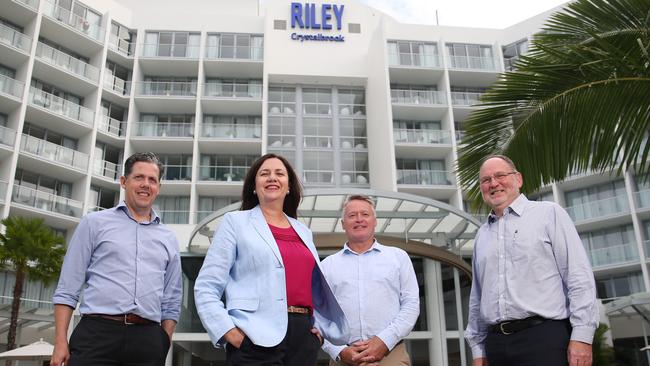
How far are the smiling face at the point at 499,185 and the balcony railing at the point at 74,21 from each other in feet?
102

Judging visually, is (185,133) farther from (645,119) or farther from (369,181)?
(645,119)

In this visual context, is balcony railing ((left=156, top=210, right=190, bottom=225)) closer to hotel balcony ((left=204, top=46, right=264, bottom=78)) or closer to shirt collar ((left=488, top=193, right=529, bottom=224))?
hotel balcony ((left=204, top=46, right=264, bottom=78))

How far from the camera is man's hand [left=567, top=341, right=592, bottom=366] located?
3.01m

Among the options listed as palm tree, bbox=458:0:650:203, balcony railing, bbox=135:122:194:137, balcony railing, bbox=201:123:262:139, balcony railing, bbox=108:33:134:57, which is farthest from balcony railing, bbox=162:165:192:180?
palm tree, bbox=458:0:650:203

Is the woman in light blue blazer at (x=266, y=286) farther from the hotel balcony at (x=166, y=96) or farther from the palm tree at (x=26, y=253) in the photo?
the hotel balcony at (x=166, y=96)

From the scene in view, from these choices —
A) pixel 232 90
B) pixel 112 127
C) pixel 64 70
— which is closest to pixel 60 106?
pixel 64 70

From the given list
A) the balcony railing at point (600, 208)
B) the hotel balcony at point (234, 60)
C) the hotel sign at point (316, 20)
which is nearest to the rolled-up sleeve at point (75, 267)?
the hotel balcony at point (234, 60)

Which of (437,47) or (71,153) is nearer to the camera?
(71,153)

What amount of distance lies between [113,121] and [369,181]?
1516 centimetres

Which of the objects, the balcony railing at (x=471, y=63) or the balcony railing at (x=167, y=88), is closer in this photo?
the balcony railing at (x=167, y=88)

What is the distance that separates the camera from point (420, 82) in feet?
115

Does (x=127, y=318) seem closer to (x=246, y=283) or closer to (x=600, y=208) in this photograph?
(x=246, y=283)

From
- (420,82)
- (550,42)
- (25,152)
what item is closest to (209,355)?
(25,152)

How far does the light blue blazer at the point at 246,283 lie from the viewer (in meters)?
2.78
